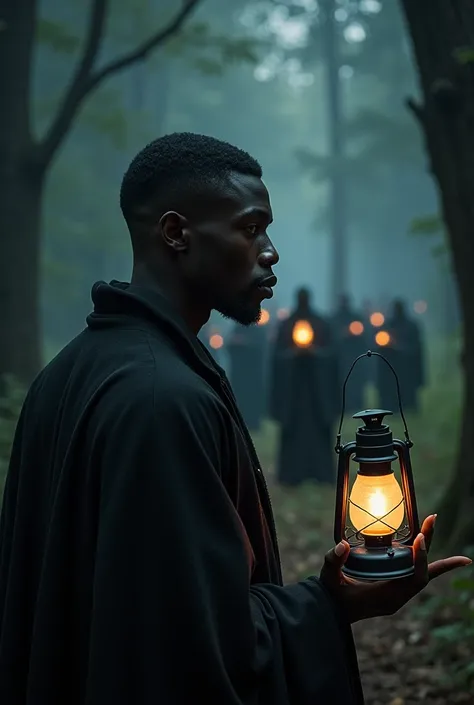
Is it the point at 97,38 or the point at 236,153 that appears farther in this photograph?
the point at 97,38

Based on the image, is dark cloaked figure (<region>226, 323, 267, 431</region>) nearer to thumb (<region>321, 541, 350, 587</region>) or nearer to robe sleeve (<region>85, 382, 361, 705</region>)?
thumb (<region>321, 541, 350, 587</region>)

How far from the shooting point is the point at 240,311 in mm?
2016

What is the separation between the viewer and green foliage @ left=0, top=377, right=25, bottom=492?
285 inches

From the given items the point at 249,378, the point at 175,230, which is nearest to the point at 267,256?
the point at 175,230

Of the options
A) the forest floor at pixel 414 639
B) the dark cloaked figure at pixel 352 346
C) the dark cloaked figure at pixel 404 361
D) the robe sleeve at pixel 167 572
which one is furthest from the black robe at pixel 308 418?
the robe sleeve at pixel 167 572

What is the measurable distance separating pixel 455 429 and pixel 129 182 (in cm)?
1209

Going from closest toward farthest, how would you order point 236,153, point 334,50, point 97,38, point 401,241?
1. point 236,153
2. point 97,38
3. point 334,50
4. point 401,241

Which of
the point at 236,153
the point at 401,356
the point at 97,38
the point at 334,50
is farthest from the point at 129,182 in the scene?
the point at 334,50

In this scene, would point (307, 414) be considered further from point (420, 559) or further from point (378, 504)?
point (420, 559)

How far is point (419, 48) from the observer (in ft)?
20.4

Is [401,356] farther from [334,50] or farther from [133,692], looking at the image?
[334,50]

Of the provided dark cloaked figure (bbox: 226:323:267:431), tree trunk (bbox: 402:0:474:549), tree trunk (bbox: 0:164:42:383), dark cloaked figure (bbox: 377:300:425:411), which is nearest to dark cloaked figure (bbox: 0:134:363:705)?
tree trunk (bbox: 402:0:474:549)

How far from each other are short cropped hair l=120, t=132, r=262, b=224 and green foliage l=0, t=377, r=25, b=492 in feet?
17.2

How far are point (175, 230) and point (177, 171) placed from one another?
0.15 meters
